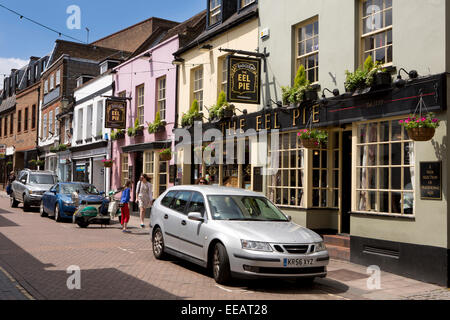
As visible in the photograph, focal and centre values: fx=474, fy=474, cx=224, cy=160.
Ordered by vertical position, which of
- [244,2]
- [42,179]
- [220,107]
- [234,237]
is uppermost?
[244,2]

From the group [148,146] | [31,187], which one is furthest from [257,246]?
[31,187]

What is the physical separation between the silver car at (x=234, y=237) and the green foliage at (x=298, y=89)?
353 centimetres

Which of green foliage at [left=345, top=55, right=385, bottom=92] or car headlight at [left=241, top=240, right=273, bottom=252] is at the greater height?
green foliage at [left=345, top=55, right=385, bottom=92]

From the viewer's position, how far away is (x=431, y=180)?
8539 millimetres


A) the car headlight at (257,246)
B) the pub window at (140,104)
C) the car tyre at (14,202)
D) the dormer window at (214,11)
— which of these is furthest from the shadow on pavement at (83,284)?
the car tyre at (14,202)

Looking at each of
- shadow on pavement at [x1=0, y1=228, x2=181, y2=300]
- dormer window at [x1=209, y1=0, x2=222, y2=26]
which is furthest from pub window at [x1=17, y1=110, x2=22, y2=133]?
shadow on pavement at [x1=0, y1=228, x2=181, y2=300]

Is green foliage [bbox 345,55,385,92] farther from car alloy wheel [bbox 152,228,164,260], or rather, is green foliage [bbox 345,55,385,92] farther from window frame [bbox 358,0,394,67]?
car alloy wheel [bbox 152,228,164,260]

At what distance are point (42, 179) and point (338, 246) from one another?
1567 cm

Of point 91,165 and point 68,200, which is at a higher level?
point 91,165

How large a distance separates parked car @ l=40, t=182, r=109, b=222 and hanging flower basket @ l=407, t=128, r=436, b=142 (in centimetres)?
1115

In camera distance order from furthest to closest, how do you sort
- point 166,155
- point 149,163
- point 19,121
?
point 19,121 → point 149,163 → point 166,155

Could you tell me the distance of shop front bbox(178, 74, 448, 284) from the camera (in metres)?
8.54

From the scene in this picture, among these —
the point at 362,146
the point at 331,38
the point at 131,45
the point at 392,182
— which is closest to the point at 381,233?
the point at 392,182

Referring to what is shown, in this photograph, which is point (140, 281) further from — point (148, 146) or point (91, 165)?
point (91, 165)
